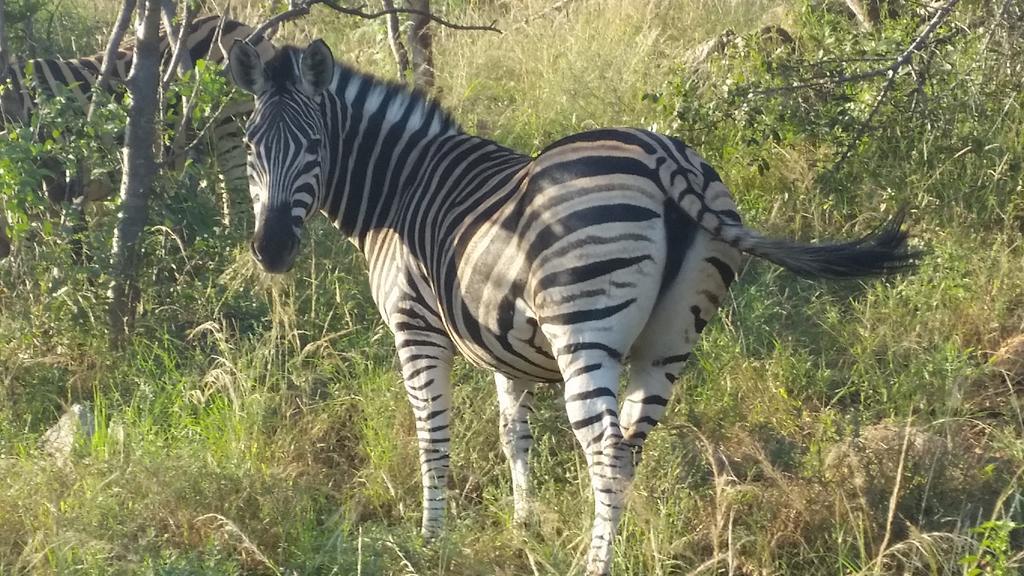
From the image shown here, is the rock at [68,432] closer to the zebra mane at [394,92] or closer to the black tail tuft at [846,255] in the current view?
the zebra mane at [394,92]

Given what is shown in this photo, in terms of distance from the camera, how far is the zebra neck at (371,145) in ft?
15.4

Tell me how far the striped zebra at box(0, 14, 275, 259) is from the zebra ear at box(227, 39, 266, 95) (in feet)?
7.43

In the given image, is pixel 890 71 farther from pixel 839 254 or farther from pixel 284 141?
pixel 284 141

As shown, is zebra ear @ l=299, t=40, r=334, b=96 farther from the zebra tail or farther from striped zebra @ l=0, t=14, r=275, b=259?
striped zebra @ l=0, t=14, r=275, b=259

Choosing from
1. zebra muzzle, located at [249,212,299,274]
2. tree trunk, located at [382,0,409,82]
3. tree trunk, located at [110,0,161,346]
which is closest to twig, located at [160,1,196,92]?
tree trunk, located at [110,0,161,346]

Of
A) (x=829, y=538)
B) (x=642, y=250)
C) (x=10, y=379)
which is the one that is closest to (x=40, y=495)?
(x=10, y=379)

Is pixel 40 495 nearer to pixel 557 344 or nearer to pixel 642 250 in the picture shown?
pixel 557 344

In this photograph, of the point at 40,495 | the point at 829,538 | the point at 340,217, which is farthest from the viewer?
the point at 340,217

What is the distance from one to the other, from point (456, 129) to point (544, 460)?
148cm

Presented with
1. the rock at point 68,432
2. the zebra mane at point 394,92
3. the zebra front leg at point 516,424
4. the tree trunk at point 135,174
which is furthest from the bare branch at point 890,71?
the rock at point 68,432

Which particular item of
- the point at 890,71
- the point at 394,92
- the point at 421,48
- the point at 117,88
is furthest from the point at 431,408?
the point at 421,48

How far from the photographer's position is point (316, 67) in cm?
454

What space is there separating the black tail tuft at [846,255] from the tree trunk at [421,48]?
4.80 meters

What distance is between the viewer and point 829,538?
160 inches
